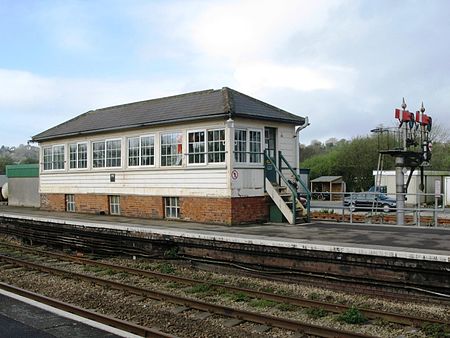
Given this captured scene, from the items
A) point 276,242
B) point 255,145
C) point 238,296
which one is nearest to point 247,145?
point 255,145

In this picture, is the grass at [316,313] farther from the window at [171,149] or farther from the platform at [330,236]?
the window at [171,149]

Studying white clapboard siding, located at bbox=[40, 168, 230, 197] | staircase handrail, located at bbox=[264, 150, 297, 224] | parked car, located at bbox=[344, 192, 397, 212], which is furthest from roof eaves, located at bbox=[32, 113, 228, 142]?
parked car, located at bbox=[344, 192, 397, 212]

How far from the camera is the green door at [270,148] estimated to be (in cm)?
1618

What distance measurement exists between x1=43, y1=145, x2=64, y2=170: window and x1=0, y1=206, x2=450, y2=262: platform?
19.4 feet

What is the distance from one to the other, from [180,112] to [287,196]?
14.9ft

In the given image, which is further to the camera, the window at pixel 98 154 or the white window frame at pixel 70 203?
the white window frame at pixel 70 203

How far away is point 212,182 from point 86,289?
6095 mm

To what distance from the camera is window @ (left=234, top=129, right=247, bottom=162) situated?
50.0 ft

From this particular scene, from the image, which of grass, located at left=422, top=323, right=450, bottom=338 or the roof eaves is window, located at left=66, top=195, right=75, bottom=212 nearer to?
the roof eaves

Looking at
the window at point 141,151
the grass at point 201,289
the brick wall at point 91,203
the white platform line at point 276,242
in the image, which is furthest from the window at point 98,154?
the grass at point 201,289

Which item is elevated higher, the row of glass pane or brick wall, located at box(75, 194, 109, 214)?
the row of glass pane

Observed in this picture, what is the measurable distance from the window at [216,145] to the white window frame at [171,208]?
212 centimetres

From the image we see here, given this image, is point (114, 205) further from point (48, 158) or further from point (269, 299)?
point (269, 299)

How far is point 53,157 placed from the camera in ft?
73.4
